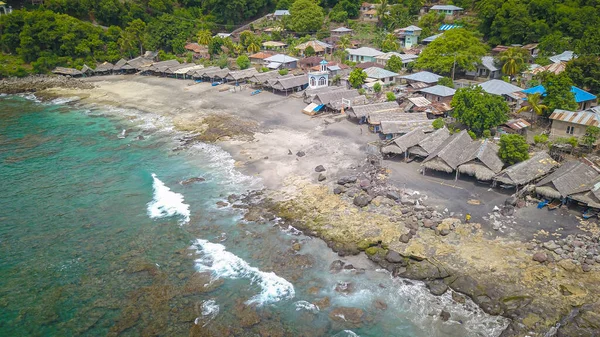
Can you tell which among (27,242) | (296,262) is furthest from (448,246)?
(27,242)

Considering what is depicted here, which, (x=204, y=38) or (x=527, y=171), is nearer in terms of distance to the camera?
(x=527, y=171)

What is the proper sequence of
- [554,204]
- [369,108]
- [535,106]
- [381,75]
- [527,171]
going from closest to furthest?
1. [554,204]
2. [527,171]
3. [535,106]
4. [369,108]
5. [381,75]

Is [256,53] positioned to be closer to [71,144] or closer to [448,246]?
[71,144]

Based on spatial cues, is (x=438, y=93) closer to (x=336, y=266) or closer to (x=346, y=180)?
(x=346, y=180)

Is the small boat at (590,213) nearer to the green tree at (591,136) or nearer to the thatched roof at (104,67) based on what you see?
the green tree at (591,136)

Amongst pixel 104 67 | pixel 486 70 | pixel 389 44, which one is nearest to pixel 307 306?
pixel 486 70

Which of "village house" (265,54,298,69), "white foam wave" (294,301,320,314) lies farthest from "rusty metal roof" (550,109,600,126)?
"village house" (265,54,298,69)
